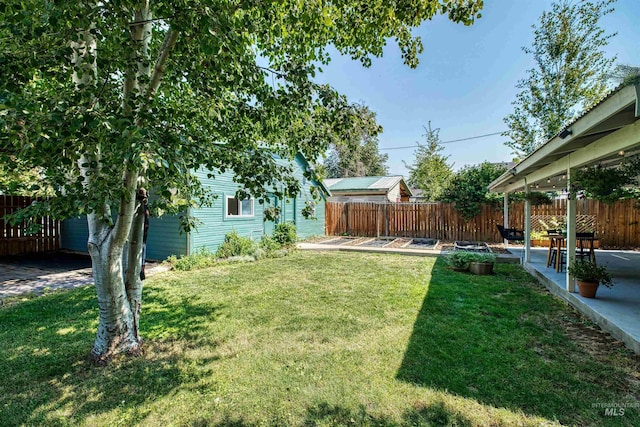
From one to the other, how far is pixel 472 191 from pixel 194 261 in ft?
35.3

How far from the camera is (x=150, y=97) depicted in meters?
2.25

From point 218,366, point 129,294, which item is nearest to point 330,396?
point 218,366

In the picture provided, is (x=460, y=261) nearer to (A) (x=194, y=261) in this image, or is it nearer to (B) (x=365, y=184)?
(A) (x=194, y=261)

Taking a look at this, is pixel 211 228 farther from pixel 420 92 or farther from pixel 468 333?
pixel 420 92

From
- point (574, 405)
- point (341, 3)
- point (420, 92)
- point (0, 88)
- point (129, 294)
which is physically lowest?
point (574, 405)

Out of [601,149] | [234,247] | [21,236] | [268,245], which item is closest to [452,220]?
[268,245]

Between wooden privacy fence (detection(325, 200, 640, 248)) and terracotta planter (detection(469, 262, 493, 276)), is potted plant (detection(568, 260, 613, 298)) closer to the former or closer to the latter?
terracotta planter (detection(469, 262, 493, 276))

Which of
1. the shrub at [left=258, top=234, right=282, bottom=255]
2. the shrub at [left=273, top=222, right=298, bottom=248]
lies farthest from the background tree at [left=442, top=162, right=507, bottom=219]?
the shrub at [left=258, top=234, right=282, bottom=255]

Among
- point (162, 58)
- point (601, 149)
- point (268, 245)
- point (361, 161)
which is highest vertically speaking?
point (361, 161)

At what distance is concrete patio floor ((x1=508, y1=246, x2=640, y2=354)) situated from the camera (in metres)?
3.39

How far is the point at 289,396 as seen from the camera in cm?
244

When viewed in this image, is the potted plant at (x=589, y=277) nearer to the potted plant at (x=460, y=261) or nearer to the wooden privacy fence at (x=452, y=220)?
the potted plant at (x=460, y=261)

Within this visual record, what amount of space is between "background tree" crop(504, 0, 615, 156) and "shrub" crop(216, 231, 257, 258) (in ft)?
39.5

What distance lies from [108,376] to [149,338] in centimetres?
83
